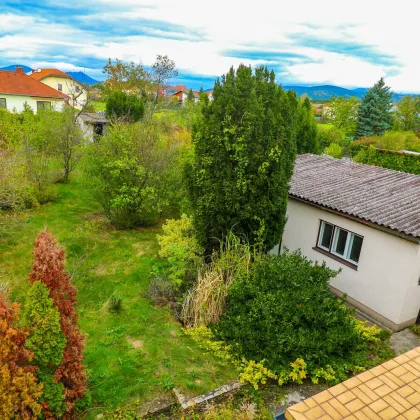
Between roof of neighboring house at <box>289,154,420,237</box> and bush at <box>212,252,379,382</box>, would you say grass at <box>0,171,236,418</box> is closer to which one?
bush at <box>212,252,379,382</box>

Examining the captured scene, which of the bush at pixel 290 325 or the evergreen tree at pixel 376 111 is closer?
the bush at pixel 290 325

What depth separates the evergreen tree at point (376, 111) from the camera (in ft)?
151

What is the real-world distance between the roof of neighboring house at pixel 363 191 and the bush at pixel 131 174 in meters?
5.36

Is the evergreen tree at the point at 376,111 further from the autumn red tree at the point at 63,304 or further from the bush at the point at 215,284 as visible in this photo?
the autumn red tree at the point at 63,304

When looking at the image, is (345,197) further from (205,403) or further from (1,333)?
(1,333)

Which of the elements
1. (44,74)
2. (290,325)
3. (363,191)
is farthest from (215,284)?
(44,74)

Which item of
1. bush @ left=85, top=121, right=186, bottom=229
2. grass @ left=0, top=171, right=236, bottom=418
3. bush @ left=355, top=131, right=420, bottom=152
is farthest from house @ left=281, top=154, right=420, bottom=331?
bush @ left=355, top=131, right=420, bottom=152

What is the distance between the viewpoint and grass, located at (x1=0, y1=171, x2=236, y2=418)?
6.35 metres

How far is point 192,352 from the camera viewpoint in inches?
291

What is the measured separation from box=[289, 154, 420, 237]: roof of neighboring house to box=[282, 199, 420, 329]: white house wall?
15.6 inches

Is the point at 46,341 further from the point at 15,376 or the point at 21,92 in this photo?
the point at 21,92

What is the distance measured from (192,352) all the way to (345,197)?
6.87m

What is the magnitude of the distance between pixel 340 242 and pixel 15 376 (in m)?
9.27

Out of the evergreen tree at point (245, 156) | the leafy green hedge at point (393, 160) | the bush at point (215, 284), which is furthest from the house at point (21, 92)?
the bush at point (215, 284)
